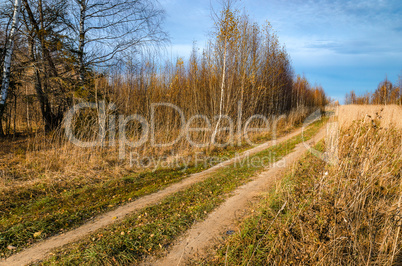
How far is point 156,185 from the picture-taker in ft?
20.3

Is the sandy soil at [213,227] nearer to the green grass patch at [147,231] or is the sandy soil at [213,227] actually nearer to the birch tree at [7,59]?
the green grass patch at [147,231]

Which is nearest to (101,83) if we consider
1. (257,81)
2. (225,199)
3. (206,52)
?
(206,52)

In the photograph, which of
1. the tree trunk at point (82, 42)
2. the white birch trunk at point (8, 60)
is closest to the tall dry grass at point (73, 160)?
the white birch trunk at point (8, 60)

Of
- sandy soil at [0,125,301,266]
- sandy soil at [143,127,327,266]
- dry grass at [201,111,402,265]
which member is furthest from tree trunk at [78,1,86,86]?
dry grass at [201,111,402,265]

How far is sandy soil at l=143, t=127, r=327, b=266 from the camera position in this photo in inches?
126

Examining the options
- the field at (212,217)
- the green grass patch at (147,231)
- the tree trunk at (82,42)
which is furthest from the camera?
the tree trunk at (82,42)

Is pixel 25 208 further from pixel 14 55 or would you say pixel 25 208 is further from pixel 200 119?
pixel 200 119

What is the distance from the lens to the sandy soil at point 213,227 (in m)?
3.19

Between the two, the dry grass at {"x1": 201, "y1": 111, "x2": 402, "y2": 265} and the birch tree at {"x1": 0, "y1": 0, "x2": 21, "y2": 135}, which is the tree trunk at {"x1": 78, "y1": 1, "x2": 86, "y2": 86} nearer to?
the birch tree at {"x1": 0, "y1": 0, "x2": 21, "y2": 135}

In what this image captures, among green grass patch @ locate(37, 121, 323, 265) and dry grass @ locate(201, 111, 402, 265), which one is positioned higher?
dry grass @ locate(201, 111, 402, 265)

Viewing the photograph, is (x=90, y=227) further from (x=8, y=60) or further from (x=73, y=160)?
(x=8, y=60)

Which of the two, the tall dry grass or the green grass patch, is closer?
the green grass patch

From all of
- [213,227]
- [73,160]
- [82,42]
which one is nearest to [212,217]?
[213,227]

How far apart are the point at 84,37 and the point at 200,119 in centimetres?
660
